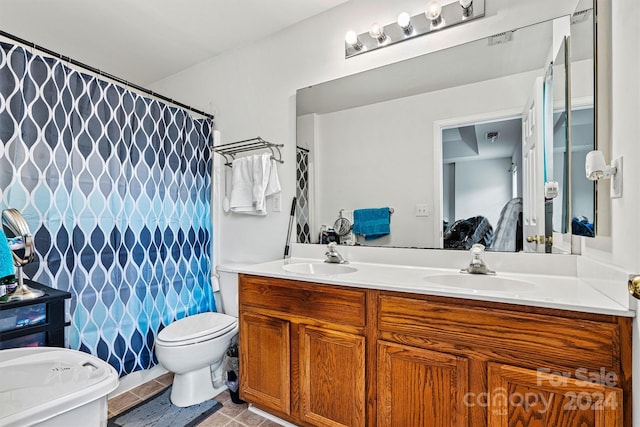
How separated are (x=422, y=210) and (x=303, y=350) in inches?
36.9

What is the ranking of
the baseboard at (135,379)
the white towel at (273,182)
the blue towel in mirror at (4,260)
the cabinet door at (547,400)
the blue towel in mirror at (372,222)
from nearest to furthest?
1. the blue towel in mirror at (4,260)
2. the cabinet door at (547,400)
3. the blue towel in mirror at (372,222)
4. the baseboard at (135,379)
5. the white towel at (273,182)

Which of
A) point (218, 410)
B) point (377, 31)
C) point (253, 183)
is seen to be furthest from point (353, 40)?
point (218, 410)

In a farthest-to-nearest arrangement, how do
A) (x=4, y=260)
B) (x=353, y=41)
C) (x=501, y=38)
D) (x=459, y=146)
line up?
(x=353, y=41)
(x=459, y=146)
(x=501, y=38)
(x=4, y=260)

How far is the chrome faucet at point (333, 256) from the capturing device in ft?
6.21

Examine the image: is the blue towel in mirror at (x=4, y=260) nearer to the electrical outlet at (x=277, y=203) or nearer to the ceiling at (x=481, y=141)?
the electrical outlet at (x=277, y=203)

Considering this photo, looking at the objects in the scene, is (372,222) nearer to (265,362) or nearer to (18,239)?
(265,362)

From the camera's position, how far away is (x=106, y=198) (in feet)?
6.06

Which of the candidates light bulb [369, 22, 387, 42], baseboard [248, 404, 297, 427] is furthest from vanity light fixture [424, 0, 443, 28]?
baseboard [248, 404, 297, 427]

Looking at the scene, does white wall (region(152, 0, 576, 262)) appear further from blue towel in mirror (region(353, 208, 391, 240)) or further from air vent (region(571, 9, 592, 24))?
blue towel in mirror (region(353, 208, 391, 240))

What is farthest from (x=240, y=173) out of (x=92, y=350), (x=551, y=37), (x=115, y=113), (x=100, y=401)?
(x=551, y=37)

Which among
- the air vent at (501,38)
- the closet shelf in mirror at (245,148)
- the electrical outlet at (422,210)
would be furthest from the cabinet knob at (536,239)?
the closet shelf in mirror at (245,148)

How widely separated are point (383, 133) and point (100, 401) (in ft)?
5.50

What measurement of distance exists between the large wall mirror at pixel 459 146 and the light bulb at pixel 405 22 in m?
0.16

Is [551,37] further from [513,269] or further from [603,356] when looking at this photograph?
[603,356]
